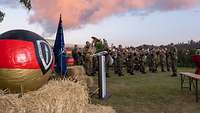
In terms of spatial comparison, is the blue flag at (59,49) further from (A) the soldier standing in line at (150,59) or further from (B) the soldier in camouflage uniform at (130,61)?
(A) the soldier standing in line at (150,59)

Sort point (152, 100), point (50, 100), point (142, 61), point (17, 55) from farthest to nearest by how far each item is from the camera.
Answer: point (142, 61)
point (152, 100)
point (17, 55)
point (50, 100)

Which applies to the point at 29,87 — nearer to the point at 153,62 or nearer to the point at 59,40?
the point at 59,40

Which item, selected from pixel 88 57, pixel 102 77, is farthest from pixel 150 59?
pixel 102 77

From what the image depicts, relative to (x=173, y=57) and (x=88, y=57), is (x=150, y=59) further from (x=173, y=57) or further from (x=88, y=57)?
(x=88, y=57)

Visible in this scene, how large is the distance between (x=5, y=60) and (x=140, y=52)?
24144 mm

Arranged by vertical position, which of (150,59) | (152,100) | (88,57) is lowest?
(152,100)

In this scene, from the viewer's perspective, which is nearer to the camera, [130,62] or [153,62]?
[130,62]

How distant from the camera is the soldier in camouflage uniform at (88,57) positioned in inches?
969

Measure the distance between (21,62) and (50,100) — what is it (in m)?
0.83

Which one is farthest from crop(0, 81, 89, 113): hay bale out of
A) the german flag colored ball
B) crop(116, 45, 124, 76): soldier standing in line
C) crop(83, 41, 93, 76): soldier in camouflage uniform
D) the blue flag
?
crop(116, 45, 124, 76): soldier standing in line

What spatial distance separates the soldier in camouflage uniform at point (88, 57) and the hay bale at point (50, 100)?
1641cm

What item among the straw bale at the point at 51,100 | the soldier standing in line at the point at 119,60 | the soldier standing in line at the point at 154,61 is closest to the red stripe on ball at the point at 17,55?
the straw bale at the point at 51,100

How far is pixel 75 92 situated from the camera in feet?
26.1

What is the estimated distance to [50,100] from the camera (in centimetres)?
711
